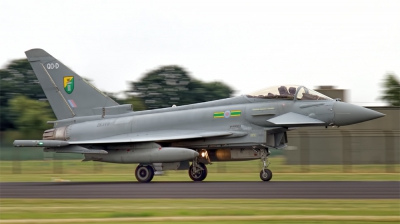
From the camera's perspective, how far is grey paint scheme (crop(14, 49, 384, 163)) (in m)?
20.3

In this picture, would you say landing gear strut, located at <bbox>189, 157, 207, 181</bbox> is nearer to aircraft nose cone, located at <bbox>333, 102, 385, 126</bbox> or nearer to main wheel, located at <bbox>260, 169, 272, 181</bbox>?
main wheel, located at <bbox>260, 169, 272, 181</bbox>

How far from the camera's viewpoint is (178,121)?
21922 millimetres

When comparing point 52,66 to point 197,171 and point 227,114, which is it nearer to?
point 197,171

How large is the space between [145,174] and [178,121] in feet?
6.47

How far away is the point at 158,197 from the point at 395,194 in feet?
17.0

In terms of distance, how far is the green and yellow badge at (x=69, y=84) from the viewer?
23.8 metres

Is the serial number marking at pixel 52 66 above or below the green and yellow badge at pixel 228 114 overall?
above

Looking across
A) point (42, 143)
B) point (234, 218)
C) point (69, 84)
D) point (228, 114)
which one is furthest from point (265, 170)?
point (234, 218)

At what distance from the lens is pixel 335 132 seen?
3425cm

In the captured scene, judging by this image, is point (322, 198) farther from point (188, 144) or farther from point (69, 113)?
point (69, 113)

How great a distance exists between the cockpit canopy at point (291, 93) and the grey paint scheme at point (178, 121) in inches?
5.3

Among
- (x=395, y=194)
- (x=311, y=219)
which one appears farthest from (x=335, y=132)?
(x=311, y=219)

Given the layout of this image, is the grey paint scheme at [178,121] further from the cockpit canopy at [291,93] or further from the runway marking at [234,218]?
the runway marking at [234,218]

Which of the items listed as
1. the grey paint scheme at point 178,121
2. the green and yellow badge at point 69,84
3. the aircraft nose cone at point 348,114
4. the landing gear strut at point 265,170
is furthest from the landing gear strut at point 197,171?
the green and yellow badge at point 69,84
